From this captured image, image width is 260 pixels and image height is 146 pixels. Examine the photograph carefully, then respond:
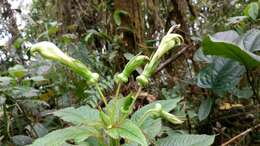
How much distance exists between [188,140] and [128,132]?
234 millimetres

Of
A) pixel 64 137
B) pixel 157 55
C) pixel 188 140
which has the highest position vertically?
pixel 157 55

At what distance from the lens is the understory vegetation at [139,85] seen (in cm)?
81

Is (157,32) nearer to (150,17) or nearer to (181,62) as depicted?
(150,17)

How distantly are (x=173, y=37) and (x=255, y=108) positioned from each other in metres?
0.77

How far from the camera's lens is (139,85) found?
100 centimetres

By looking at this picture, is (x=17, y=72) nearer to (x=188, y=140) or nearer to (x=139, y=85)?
(x=139, y=85)

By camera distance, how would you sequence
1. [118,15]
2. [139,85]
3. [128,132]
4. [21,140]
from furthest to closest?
[118,15] < [21,140] < [139,85] < [128,132]

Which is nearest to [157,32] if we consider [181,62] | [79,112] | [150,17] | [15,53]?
[150,17]

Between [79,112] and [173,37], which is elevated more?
[173,37]

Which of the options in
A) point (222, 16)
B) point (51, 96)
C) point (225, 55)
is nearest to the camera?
point (225, 55)

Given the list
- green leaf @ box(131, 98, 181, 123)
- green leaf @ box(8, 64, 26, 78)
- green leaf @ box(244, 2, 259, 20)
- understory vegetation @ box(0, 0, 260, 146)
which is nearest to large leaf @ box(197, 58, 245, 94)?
understory vegetation @ box(0, 0, 260, 146)

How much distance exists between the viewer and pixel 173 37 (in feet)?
2.73

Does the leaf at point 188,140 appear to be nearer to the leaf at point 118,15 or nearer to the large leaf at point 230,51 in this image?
the large leaf at point 230,51

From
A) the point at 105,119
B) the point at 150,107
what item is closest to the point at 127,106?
the point at 105,119
